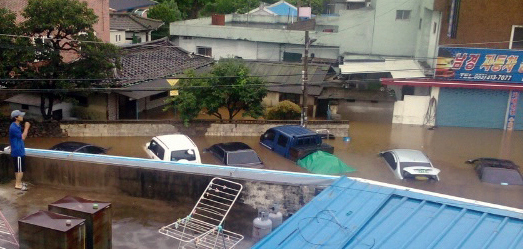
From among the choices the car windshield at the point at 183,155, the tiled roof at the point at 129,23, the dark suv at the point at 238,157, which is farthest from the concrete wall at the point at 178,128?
the tiled roof at the point at 129,23

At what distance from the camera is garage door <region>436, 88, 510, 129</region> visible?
26.9m

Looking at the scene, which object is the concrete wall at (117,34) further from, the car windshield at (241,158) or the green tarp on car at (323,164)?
the green tarp on car at (323,164)

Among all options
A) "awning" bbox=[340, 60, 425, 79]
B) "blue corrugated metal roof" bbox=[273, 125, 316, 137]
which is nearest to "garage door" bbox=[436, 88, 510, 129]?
"awning" bbox=[340, 60, 425, 79]

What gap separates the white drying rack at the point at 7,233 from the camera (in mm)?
6520

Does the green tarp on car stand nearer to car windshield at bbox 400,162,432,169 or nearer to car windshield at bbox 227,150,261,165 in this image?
car windshield at bbox 400,162,432,169

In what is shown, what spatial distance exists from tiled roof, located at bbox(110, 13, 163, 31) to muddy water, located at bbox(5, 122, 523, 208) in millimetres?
16616

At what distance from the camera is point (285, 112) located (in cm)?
2600

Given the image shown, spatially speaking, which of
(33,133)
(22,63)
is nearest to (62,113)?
(33,133)

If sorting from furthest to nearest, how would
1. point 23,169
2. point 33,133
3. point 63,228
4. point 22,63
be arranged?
Answer: point 33,133
point 22,63
point 23,169
point 63,228

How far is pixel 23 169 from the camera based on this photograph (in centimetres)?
905

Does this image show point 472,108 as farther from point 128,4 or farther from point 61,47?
point 128,4

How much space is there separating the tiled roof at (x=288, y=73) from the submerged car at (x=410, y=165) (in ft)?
29.3

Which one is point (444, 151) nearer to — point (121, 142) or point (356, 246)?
point (121, 142)

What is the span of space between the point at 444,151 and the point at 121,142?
45.4 ft
